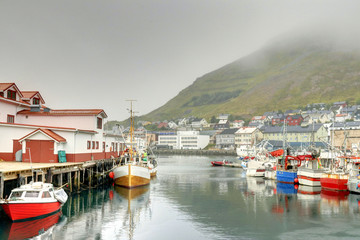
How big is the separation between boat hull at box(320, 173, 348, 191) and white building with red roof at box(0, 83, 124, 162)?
34.6 metres

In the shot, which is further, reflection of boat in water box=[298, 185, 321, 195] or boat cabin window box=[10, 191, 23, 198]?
reflection of boat in water box=[298, 185, 321, 195]

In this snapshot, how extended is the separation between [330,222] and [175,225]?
47.4ft

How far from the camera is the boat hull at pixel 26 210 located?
2789 cm

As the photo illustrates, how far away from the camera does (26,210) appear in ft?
93.7

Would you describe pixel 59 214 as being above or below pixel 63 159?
below

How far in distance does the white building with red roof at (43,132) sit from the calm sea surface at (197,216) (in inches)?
259

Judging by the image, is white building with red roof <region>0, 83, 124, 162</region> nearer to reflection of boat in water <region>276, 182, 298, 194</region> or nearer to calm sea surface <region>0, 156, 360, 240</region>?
calm sea surface <region>0, 156, 360, 240</region>

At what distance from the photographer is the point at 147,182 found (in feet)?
187

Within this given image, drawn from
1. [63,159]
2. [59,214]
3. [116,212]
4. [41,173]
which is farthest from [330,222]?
[63,159]

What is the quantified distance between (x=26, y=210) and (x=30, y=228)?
171 centimetres

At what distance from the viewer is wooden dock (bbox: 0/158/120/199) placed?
31875 mm

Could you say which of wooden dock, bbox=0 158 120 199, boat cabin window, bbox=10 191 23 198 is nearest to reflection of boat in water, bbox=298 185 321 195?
wooden dock, bbox=0 158 120 199

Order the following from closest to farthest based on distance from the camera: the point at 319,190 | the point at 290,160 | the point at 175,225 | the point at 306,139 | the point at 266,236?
the point at 266,236 → the point at 175,225 → the point at 319,190 → the point at 290,160 → the point at 306,139

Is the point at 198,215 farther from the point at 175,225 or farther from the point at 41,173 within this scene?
the point at 41,173
